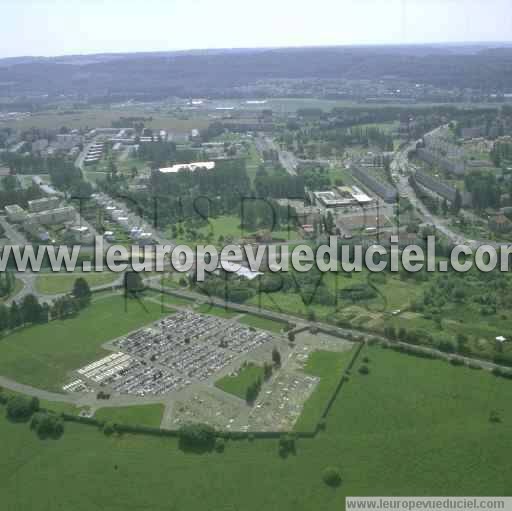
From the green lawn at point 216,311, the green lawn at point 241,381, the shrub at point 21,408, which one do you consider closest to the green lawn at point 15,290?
the green lawn at point 216,311

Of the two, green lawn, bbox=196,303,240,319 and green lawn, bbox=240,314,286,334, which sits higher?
green lawn, bbox=196,303,240,319

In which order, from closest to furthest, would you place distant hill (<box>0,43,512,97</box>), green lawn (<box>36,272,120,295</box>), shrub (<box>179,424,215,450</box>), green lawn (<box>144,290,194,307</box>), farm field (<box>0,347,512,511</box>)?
farm field (<box>0,347,512,511</box>)
shrub (<box>179,424,215,450</box>)
green lawn (<box>144,290,194,307</box>)
green lawn (<box>36,272,120,295</box>)
distant hill (<box>0,43,512,97</box>)

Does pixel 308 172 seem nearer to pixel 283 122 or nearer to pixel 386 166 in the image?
pixel 386 166

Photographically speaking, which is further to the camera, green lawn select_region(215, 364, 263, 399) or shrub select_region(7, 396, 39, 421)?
green lawn select_region(215, 364, 263, 399)

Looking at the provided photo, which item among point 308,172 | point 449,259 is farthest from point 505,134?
point 449,259

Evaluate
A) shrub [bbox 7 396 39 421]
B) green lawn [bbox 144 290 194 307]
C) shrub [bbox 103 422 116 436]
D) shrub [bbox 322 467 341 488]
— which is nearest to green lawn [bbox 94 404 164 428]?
shrub [bbox 103 422 116 436]

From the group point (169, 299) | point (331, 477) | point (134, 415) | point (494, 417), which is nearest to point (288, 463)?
point (331, 477)

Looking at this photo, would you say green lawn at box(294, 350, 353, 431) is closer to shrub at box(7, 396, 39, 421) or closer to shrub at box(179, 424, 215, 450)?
shrub at box(179, 424, 215, 450)
